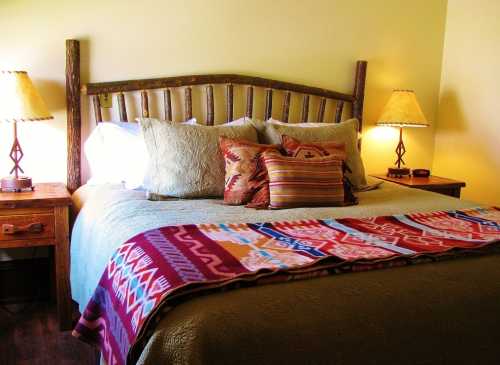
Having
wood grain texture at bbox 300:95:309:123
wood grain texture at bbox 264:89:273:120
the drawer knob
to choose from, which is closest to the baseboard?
the drawer knob

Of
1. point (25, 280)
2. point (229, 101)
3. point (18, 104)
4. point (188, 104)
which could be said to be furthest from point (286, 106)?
point (25, 280)

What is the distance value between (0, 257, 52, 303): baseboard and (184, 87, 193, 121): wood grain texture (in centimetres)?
109

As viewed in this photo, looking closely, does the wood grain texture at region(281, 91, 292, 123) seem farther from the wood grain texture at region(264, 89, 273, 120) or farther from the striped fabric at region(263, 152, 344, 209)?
the striped fabric at region(263, 152, 344, 209)

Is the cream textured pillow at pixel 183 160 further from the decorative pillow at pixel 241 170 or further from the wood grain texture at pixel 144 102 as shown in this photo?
the wood grain texture at pixel 144 102

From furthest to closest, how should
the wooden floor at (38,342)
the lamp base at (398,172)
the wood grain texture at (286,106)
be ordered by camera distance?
→ the lamp base at (398,172)
the wood grain texture at (286,106)
the wooden floor at (38,342)

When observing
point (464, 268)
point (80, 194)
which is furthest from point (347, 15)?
point (464, 268)

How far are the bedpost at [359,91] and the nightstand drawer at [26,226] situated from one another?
2021 millimetres

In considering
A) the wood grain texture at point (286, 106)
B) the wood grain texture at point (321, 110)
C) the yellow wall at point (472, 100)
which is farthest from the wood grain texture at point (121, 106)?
the yellow wall at point (472, 100)

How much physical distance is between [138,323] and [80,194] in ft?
5.01

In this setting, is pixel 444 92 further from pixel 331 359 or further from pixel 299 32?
pixel 331 359

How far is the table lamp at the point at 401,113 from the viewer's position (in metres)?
3.33

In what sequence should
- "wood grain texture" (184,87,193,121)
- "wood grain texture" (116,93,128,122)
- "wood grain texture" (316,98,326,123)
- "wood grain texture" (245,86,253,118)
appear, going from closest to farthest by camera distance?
"wood grain texture" (116,93,128,122) < "wood grain texture" (184,87,193,121) < "wood grain texture" (245,86,253,118) < "wood grain texture" (316,98,326,123)

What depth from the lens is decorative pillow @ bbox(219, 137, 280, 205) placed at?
2330 millimetres

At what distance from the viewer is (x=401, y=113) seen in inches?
131
